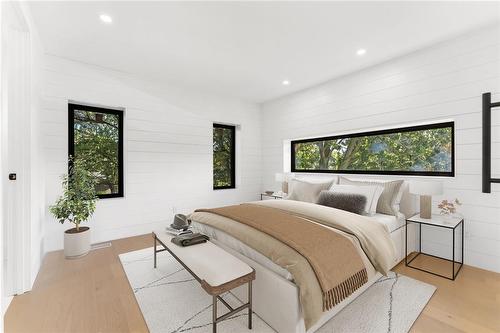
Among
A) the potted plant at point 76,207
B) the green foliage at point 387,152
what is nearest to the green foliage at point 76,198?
the potted plant at point 76,207

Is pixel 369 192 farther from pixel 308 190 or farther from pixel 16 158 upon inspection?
pixel 16 158

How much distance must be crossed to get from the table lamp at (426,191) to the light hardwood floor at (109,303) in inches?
27.8

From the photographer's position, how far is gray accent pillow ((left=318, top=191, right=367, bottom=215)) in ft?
9.35

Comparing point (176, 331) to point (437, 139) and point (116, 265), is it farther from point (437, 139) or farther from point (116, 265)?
point (437, 139)

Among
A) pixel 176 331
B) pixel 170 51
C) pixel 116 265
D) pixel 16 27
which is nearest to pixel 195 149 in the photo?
pixel 170 51

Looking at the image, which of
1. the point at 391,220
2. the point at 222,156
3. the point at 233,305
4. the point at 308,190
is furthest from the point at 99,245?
the point at 391,220

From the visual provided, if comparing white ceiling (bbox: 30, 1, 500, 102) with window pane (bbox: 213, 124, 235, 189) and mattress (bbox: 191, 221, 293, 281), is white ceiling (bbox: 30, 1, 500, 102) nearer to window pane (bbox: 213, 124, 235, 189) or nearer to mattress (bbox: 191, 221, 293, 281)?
window pane (bbox: 213, 124, 235, 189)

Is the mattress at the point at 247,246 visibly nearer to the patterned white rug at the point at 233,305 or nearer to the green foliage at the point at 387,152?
the patterned white rug at the point at 233,305

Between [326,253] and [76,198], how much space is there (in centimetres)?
313

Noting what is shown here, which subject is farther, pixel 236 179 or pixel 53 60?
pixel 236 179

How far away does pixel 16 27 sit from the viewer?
2.25 metres

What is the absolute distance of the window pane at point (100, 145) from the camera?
11.7 ft

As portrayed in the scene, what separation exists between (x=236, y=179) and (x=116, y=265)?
2.94m

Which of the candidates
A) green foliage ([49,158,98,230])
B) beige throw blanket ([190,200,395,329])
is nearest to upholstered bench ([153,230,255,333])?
beige throw blanket ([190,200,395,329])
